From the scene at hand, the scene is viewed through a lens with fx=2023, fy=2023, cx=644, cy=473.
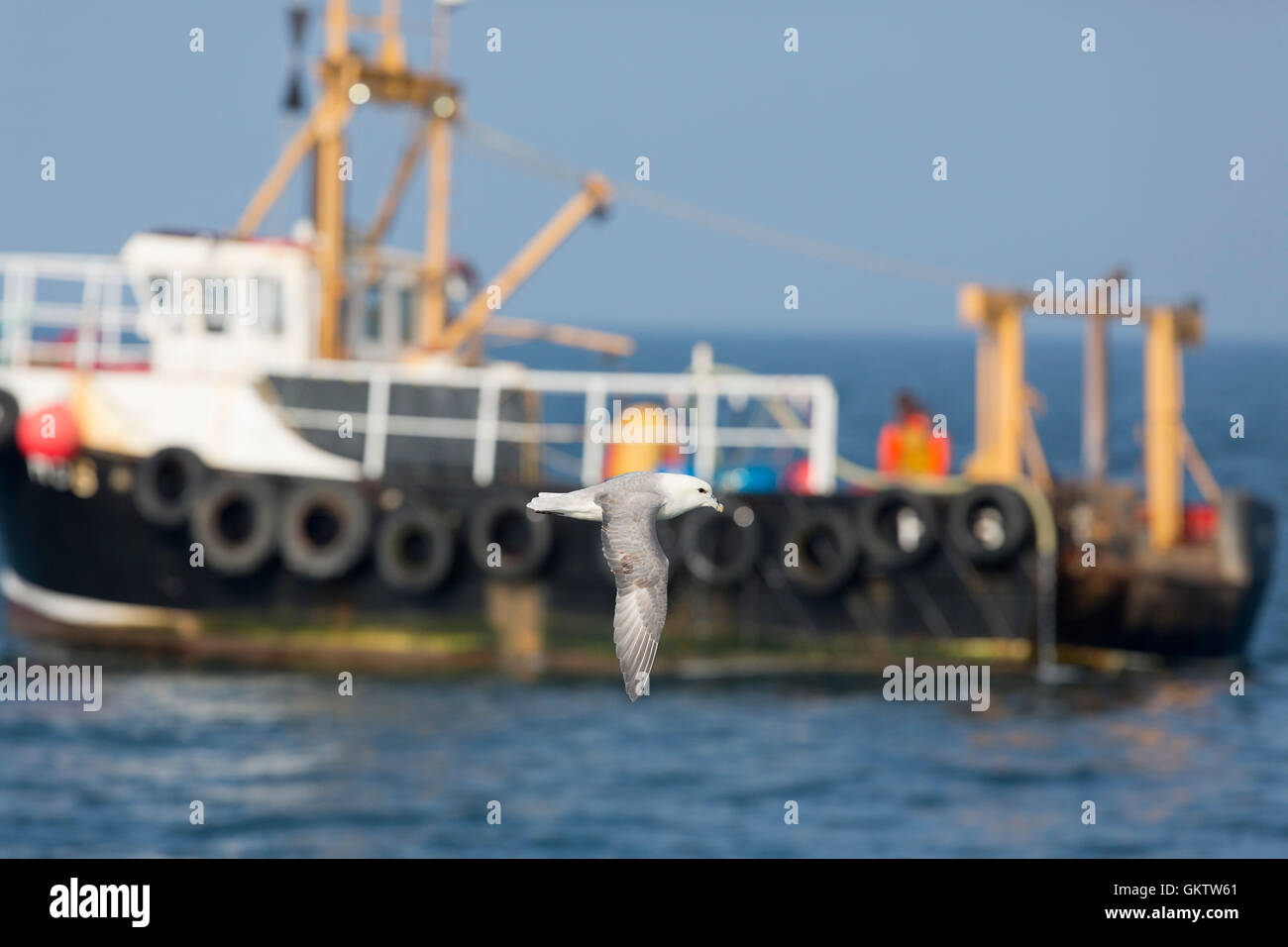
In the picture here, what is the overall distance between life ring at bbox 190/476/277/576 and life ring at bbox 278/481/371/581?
217 millimetres

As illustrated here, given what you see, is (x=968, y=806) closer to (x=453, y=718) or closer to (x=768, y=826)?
(x=768, y=826)

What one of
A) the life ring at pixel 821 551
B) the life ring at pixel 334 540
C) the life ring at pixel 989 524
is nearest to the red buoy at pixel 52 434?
the life ring at pixel 334 540

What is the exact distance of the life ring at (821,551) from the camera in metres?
24.3

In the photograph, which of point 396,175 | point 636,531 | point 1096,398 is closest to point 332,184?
point 396,175

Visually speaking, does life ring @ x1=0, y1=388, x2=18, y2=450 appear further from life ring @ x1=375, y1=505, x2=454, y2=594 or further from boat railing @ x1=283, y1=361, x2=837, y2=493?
life ring @ x1=375, y1=505, x2=454, y2=594

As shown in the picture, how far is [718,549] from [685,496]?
15.9 m

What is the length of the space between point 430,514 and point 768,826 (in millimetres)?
6464

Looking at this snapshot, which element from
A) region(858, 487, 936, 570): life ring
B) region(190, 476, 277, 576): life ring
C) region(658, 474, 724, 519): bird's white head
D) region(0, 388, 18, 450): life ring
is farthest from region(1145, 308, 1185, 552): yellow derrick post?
region(658, 474, 724, 519): bird's white head

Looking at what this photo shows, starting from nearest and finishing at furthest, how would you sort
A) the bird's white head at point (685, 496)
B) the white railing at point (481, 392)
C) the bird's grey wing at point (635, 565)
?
the bird's grey wing at point (635, 565)
the bird's white head at point (685, 496)
the white railing at point (481, 392)

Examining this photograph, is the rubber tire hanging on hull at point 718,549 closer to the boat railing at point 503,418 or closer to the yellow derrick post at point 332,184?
the boat railing at point 503,418

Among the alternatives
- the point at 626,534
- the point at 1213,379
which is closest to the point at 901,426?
the point at 626,534

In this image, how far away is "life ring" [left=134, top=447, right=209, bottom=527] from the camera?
24438mm

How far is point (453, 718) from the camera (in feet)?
75.4

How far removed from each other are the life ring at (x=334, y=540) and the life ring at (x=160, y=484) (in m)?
1.15
